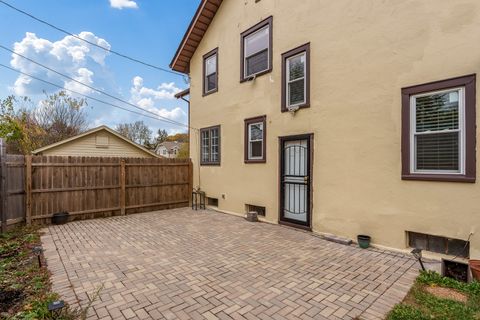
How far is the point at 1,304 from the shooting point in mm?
3137

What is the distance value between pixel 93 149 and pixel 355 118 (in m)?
13.3

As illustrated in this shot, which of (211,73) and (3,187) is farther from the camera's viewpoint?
(211,73)

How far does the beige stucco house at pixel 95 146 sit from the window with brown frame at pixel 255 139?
30.5 ft

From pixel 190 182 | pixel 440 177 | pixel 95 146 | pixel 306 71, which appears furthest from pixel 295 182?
pixel 95 146

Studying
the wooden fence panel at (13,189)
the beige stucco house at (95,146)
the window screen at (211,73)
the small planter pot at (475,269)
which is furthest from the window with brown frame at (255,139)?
the beige stucco house at (95,146)

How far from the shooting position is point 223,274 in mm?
3924

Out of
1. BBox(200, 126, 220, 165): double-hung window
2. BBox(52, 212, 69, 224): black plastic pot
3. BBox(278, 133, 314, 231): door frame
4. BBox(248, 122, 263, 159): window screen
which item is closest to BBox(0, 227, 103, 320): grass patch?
BBox(52, 212, 69, 224): black plastic pot

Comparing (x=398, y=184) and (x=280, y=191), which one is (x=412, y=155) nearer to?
(x=398, y=184)

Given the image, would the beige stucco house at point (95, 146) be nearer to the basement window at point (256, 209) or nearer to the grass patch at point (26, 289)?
the grass patch at point (26, 289)

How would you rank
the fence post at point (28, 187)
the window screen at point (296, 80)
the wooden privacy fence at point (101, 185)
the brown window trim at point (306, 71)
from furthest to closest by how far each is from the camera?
the wooden privacy fence at point (101, 185)
the fence post at point (28, 187)
the window screen at point (296, 80)
the brown window trim at point (306, 71)

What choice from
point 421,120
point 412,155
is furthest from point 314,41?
point 412,155

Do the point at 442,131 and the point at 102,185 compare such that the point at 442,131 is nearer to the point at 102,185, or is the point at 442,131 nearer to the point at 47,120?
the point at 102,185

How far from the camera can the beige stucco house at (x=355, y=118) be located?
424 centimetres

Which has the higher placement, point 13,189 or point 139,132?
point 139,132
